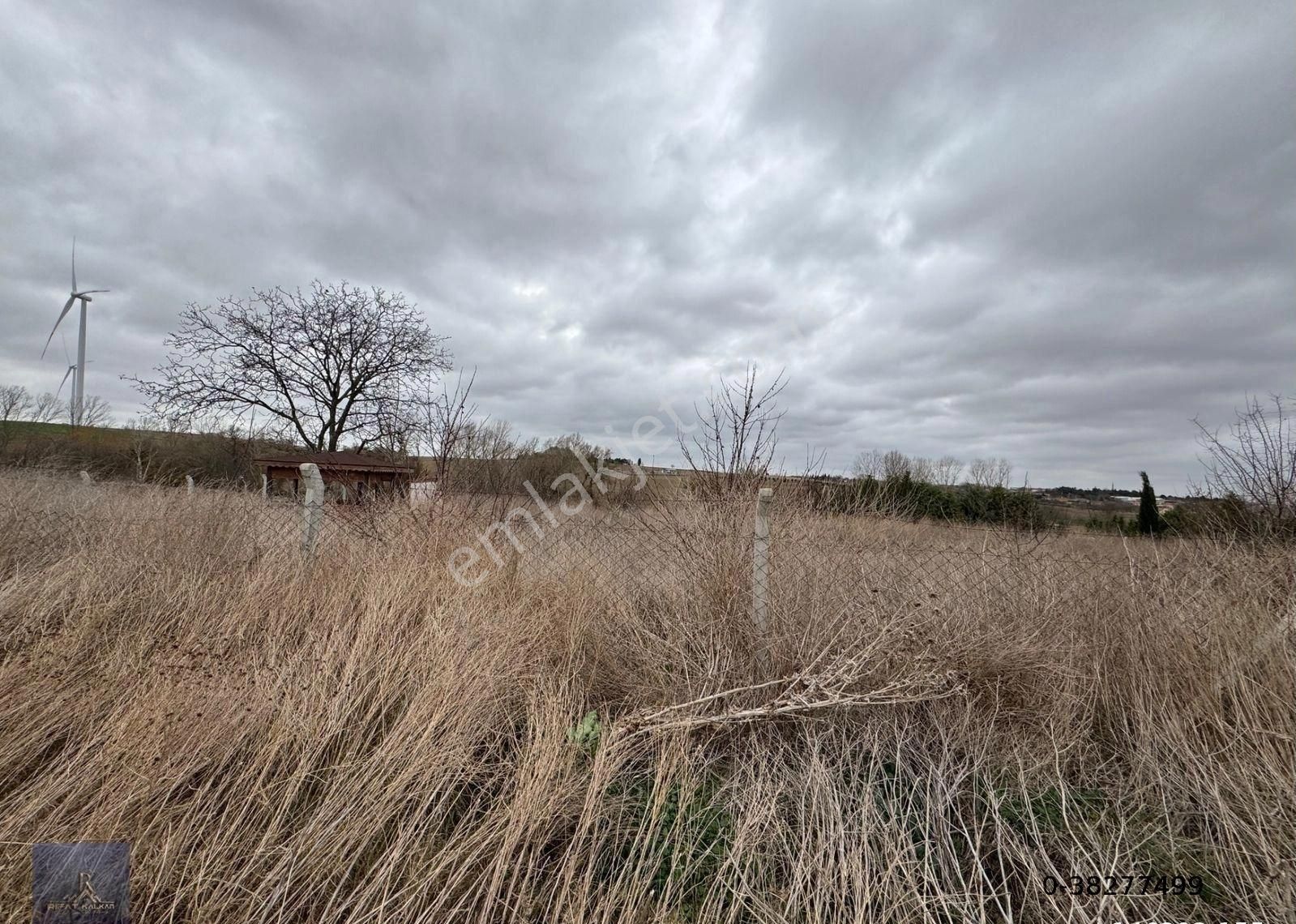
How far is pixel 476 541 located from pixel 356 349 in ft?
44.6

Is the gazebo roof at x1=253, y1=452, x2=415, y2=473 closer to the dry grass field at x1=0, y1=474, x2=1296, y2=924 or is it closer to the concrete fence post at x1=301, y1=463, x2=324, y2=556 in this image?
the concrete fence post at x1=301, y1=463, x2=324, y2=556

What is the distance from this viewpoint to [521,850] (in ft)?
5.62

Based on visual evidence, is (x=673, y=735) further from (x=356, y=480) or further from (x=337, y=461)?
(x=337, y=461)

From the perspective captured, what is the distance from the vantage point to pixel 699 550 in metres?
3.37

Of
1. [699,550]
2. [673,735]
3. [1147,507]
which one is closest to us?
[673,735]

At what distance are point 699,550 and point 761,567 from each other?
465 mm

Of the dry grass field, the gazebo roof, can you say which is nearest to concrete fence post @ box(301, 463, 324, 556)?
the dry grass field

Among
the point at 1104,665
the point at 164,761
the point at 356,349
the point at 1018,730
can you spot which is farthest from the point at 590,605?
the point at 356,349

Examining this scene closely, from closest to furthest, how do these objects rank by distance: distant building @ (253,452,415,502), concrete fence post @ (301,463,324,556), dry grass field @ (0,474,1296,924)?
dry grass field @ (0,474,1296,924), concrete fence post @ (301,463,324,556), distant building @ (253,452,415,502)

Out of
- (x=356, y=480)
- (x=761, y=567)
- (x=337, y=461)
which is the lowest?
(x=761, y=567)

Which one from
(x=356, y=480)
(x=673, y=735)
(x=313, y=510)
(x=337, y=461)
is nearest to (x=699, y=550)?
(x=673, y=735)

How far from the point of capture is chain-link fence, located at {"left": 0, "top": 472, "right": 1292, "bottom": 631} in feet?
10.3

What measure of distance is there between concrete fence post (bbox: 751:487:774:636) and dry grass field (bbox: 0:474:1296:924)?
0.31 ft

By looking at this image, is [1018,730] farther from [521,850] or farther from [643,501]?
[643,501]
